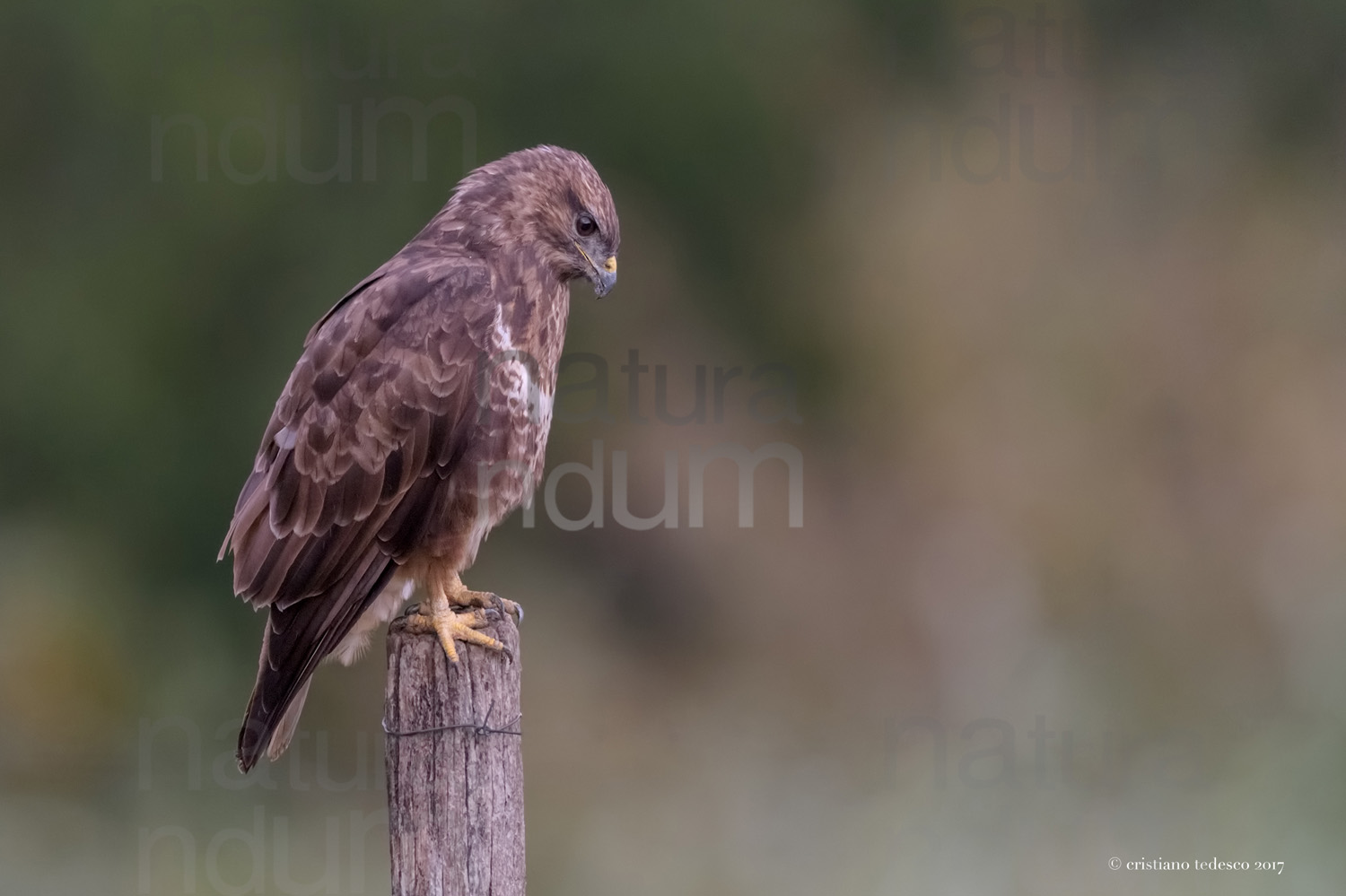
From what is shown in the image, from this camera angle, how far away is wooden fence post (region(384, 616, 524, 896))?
9.80 ft

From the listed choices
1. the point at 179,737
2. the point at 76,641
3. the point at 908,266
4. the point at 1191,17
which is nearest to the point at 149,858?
the point at 179,737

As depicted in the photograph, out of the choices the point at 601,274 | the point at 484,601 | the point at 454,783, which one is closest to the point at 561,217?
the point at 601,274

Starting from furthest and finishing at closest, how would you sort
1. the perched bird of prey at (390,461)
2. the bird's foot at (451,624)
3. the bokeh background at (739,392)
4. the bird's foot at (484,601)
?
the bokeh background at (739,392) < the bird's foot at (484,601) < the perched bird of prey at (390,461) < the bird's foot at (451,624)

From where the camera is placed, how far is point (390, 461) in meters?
3.54

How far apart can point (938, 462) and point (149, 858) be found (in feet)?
15.5

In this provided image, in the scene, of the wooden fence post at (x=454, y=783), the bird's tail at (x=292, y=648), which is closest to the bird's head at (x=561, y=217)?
the bird's tail at (x=292, y=648)

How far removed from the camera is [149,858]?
21.1ft

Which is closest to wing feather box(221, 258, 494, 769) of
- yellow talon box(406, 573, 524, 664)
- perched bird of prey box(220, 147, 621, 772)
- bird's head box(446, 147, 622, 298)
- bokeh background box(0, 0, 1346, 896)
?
perched bird of prey box(220, 147, 621, 772)

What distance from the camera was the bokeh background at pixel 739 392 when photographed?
677 centimetres

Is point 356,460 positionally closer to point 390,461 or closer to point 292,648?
point 390,461

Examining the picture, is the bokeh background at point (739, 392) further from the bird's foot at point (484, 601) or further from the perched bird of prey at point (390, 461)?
the perched bird of prey at point (390, 461)

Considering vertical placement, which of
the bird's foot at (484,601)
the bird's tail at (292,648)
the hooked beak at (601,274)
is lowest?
the bird's tail at (292,648)

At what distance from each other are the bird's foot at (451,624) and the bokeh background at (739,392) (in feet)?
10.1

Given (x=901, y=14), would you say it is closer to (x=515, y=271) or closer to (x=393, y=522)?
(x=515, y=271)
